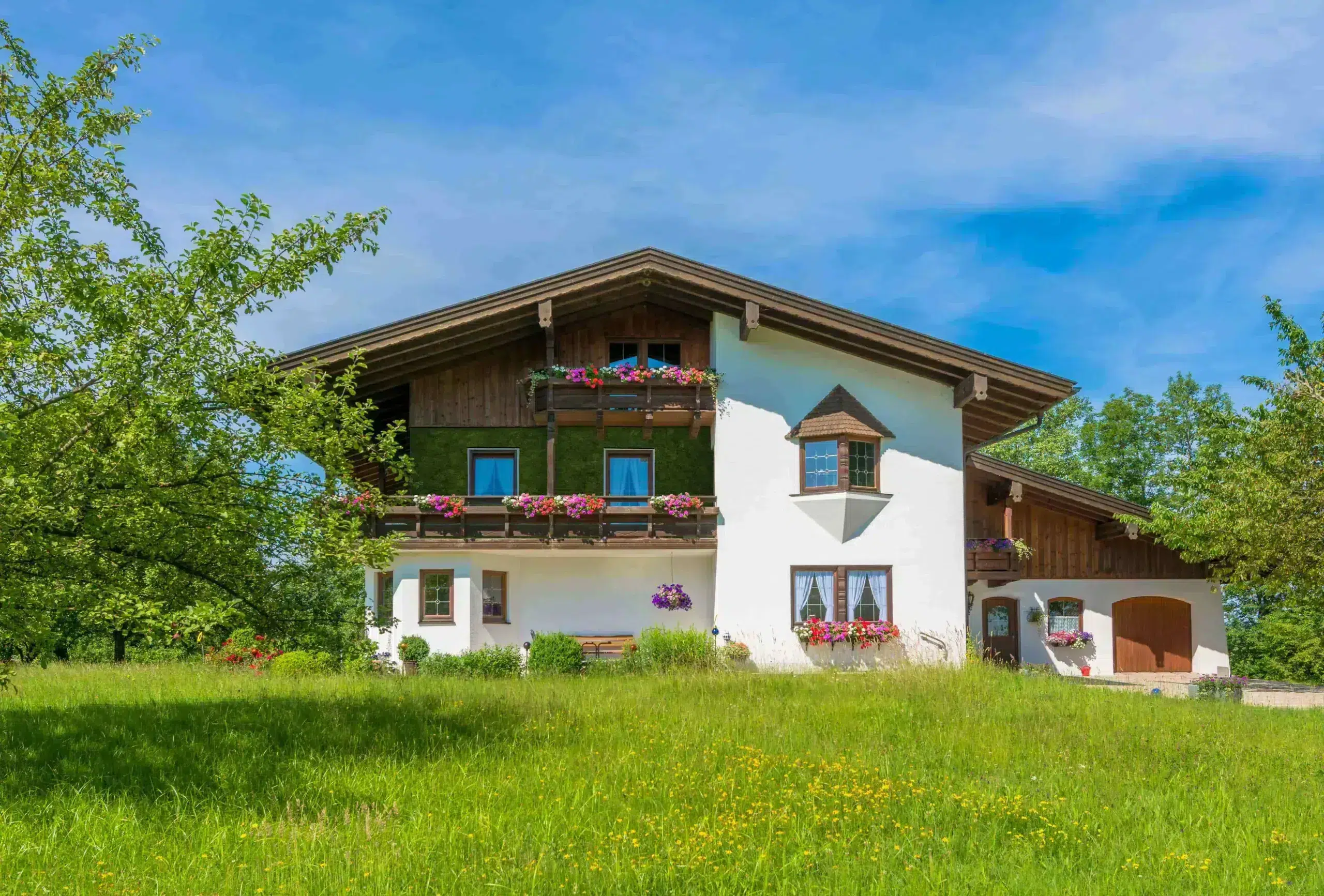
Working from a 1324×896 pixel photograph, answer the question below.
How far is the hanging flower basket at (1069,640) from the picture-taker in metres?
26.3

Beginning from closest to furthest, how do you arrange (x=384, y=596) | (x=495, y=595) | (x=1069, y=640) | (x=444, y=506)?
(x=444, y=506)
(x=495, y=595)
(x=384, y=596)
(x=1069, y=640)

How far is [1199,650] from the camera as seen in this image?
87.9 feet

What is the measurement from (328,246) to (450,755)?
5.22 meters

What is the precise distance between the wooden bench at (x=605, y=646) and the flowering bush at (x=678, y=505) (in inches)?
106

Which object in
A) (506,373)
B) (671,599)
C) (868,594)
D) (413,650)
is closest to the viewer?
(413,650)

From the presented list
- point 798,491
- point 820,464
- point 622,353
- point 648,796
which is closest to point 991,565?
point 820,464

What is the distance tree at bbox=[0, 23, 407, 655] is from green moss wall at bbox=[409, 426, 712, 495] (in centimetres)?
1051

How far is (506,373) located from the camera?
21.9 meters

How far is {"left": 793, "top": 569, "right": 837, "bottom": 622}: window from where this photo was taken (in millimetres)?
20766

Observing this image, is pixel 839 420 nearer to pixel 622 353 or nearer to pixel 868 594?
pixel 868 594

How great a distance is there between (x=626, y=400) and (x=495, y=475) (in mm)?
3298

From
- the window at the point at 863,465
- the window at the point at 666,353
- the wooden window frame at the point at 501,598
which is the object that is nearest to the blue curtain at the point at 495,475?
the wooden window frame at the point at 501,598

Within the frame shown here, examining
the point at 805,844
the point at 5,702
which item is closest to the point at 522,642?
the point at 5,702

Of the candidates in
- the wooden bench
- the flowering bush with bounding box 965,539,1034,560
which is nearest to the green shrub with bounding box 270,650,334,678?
the wooden bench
